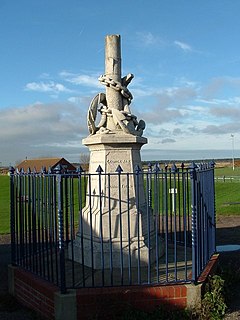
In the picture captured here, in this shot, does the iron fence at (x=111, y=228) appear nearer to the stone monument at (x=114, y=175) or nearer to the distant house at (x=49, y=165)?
the stone monument at (x=114, y=175)

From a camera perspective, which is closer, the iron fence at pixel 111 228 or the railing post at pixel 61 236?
the railing post at pixel 61 236

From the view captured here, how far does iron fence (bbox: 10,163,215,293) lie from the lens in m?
6.00

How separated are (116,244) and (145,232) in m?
0.58

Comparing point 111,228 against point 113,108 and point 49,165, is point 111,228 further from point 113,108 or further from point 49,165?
point 49,165

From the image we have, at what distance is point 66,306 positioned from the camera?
18.1 feet

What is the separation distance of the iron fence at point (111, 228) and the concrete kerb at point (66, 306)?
0.39ft

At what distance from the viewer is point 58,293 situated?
5625 millimetres

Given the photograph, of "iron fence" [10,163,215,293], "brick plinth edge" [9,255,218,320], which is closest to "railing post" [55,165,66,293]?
"iron fence" [10,163,215,293]

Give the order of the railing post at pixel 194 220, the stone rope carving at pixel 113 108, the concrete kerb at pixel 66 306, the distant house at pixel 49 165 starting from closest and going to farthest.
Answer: the concrete kerb at pixel 66 306 → the railing post at pixel 194 220 → the distant house at pixel 49 165 → the stone rope carving at pixel 113 108

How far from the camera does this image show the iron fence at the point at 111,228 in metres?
6.00

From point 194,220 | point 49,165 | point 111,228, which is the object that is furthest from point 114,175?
point 49,165

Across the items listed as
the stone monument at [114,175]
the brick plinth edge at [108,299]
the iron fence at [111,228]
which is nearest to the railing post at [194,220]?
the iron fence at [111,228]

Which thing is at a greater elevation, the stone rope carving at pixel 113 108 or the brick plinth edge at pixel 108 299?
the stone rope carving at pixel 113 108

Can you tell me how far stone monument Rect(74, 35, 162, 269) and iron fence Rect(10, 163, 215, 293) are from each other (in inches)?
0.7
